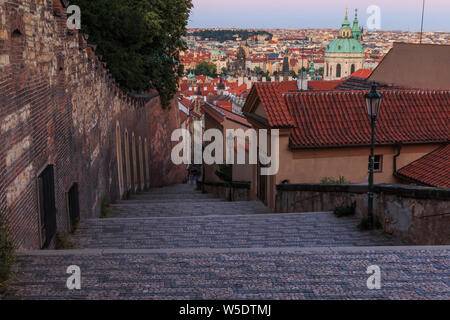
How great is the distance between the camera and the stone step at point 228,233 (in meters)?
8.80

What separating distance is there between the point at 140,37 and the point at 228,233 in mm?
17949

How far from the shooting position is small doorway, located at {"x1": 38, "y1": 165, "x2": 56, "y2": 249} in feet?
25.8

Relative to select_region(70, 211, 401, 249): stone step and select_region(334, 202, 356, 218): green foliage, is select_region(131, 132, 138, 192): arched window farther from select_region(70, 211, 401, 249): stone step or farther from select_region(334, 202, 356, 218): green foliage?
select_region(334, 202, 356, 218): green foliage

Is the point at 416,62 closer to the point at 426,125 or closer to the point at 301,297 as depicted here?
the point at 426,125

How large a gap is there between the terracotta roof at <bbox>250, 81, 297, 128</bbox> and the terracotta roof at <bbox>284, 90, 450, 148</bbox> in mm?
457

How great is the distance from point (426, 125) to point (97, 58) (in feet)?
33.5

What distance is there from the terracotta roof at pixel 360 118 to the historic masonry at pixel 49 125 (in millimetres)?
5596
